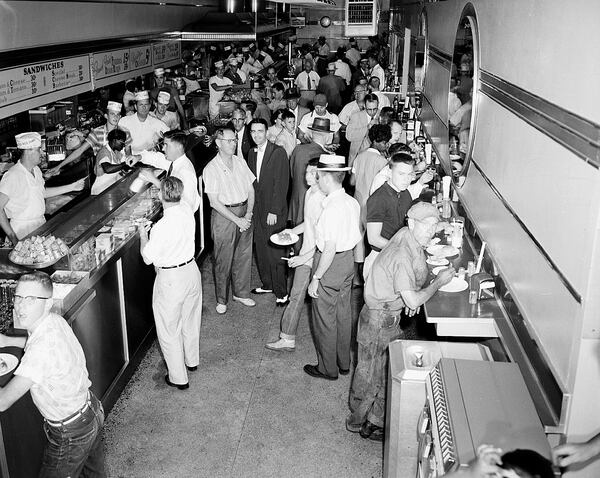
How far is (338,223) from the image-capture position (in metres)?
4.84

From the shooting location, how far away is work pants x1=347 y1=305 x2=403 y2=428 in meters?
4.39

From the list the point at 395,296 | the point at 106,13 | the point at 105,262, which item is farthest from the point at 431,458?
the point at 106,13

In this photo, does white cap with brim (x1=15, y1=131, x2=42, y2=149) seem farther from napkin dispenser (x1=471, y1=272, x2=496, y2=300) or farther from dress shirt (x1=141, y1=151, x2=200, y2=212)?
napkin dispenser (x1=471, y1=272, x2=496, y2=300)

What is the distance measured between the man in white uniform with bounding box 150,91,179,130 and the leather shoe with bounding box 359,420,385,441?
5017 millimetres

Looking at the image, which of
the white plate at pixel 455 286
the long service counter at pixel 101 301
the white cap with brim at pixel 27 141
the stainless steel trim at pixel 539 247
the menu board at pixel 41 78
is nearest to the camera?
the stainless steel trim at pixel 539 247

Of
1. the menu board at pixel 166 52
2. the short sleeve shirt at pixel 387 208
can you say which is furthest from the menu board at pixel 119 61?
the short sleeve shirt at pixel 387 208

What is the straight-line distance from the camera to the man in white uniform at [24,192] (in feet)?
18.8

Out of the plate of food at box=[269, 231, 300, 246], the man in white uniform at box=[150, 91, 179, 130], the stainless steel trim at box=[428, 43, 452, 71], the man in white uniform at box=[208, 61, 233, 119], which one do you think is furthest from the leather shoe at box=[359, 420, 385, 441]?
the man in white uniform at box=[208, 61, 233, 119]

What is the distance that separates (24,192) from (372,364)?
327 cm

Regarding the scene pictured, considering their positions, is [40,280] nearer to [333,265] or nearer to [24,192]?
[333,265]

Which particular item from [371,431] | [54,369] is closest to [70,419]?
[54,369]

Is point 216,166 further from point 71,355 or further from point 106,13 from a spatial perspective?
point 106,13

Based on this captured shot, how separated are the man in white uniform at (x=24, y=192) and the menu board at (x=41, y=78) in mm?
954

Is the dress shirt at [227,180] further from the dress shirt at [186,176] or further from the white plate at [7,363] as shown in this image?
the white plate at [7,363]
